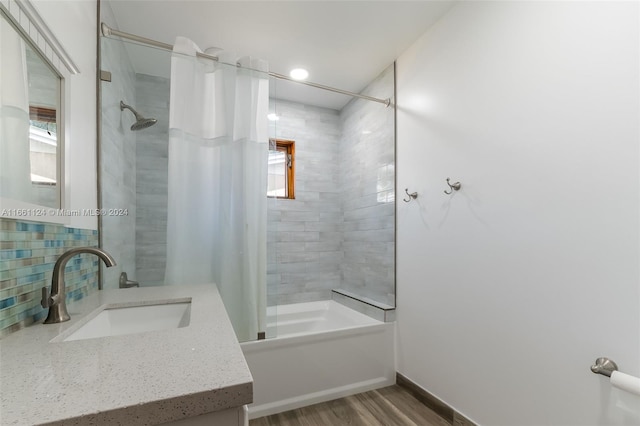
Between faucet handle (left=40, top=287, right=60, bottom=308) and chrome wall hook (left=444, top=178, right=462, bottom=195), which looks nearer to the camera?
faucet handle (left=40, top=287, right=60, bottom=308)

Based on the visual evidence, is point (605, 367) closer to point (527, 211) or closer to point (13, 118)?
point (527, 211)

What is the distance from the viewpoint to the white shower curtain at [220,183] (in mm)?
1662

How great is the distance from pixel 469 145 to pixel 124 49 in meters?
2.35

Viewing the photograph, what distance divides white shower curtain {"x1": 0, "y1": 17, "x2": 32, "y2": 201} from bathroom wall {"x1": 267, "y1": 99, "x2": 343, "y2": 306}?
78.8 inches

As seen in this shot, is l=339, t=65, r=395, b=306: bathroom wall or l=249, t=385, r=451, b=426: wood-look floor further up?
l=339, t=65, r=395, b=306: bathroom wall

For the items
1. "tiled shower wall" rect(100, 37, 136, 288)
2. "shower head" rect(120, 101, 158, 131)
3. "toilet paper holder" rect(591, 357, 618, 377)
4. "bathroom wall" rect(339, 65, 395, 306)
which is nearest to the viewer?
"toilet paper holder" rect(591, 357, 618, 377)

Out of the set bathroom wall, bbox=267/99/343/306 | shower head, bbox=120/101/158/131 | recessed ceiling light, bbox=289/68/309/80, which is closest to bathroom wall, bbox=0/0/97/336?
shower head, bbox=120/101/158/131

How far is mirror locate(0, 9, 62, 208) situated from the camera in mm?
731

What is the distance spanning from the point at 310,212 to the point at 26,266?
227 centimetres

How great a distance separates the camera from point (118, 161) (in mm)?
1797

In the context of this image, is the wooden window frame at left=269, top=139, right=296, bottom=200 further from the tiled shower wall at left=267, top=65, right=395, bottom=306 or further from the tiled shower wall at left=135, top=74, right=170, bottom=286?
the tiled shower wall at left=135, top=74, right=170, bottom=286

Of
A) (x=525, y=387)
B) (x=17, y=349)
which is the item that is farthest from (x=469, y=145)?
(x=17, y=349)

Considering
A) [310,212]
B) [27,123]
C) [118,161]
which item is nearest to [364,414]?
[310,212]

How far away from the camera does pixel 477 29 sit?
5.20ft
